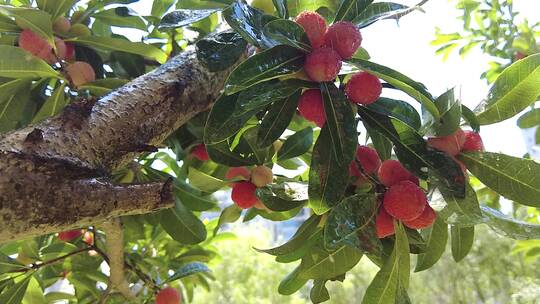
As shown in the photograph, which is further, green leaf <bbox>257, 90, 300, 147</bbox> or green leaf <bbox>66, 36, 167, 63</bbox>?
green leaf <bbox>66, 36, 167, 63</bbox>

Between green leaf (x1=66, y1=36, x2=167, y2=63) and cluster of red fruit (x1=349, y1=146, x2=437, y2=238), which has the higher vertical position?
green leaf (x1=66, y1=36, x2=167, y2=63)

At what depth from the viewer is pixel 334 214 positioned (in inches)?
23.3

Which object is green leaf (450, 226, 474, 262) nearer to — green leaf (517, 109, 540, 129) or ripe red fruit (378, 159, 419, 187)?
ripe red fruit (378, 159, 419, 187)

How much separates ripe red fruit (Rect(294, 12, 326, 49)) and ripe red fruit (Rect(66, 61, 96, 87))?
1.51 ft

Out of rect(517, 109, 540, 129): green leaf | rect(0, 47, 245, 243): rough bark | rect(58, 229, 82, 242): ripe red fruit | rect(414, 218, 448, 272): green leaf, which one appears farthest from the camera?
rect(517, 109, 540, 129): green leaf

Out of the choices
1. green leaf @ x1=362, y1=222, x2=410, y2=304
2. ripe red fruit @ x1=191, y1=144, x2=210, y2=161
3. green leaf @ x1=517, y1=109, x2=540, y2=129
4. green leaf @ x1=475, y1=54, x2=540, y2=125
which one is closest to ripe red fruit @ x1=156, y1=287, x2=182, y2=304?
ripe red fruit @ x1=191, y1=144, x2=210, y2=161

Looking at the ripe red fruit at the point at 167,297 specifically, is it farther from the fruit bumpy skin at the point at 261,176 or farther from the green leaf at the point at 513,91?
the green leaf at the point at 513,91

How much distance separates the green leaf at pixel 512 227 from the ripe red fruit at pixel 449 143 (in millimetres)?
89

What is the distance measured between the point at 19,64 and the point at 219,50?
0.38m

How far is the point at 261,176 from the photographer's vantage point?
2.81 feet

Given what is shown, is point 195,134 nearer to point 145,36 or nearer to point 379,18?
point 145,36

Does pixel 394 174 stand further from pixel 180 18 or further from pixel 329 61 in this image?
pixel 180 18

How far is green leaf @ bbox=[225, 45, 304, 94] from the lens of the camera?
54 cm

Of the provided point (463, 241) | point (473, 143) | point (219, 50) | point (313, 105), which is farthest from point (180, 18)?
point (463, 241)
